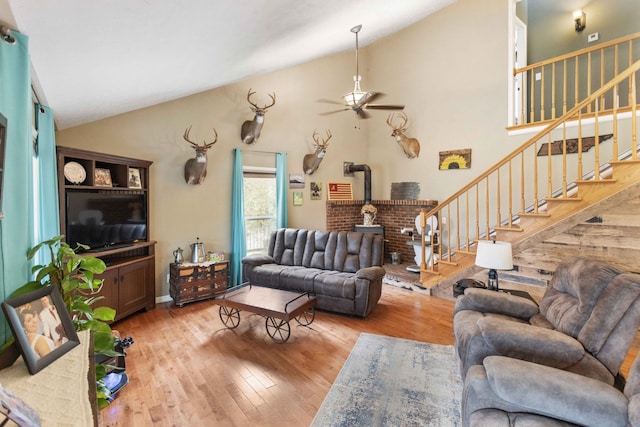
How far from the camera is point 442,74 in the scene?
→ 5.69 metres

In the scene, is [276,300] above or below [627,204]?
below

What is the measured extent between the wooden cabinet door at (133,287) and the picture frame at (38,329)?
2499 mm

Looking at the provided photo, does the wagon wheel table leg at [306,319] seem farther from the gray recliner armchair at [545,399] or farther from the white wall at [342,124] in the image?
the gray recliner armchair at [545,399]

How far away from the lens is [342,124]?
21.5ft

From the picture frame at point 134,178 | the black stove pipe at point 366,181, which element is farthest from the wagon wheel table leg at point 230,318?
the black stove pipe at point 366,181

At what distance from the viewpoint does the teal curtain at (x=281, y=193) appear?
5461 millimetres

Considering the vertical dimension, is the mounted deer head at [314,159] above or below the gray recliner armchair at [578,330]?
above

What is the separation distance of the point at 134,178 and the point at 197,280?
155cm

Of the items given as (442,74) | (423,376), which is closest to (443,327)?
(423,376)

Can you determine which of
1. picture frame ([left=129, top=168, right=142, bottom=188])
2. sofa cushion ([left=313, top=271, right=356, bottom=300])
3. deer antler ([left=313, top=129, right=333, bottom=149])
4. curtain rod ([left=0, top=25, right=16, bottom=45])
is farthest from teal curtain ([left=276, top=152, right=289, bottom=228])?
curtain rod ([left=0, top=25, right=16, bottom=45])

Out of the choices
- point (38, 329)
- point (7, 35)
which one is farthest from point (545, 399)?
point (7, 35)

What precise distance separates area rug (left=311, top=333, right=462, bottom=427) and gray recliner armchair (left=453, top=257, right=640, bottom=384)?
36 centimetres

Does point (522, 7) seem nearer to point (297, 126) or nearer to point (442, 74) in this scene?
point (442, 74)

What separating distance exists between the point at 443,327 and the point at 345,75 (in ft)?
17.4
